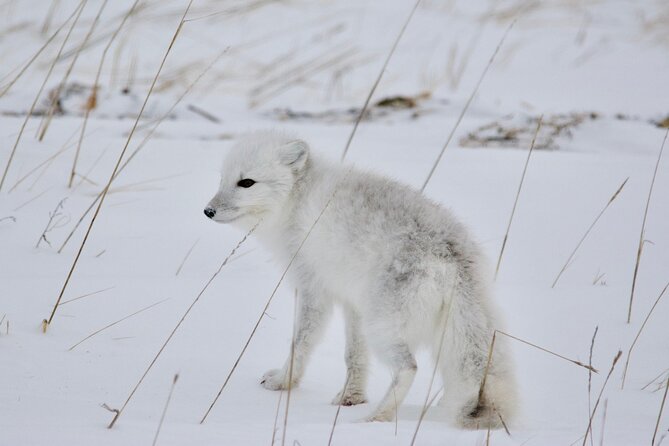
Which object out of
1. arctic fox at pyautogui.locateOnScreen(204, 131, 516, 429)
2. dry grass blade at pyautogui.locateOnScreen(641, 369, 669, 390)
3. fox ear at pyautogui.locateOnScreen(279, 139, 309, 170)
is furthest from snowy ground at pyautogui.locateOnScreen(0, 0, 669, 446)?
fox ear at pyautogui.locateOnScreen(279, 139, 309, 170)

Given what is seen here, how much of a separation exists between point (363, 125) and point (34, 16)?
13.3 feet

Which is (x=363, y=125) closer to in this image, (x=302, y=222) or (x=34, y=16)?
(x=302, y=222)

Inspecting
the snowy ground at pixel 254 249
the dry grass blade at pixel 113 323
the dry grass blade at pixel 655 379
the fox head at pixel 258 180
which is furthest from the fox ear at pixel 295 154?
the dry grass blade at pixel 655 379

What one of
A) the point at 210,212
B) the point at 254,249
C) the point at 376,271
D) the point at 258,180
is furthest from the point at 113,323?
→ the point at 254,249

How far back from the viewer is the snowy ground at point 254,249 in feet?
7.62

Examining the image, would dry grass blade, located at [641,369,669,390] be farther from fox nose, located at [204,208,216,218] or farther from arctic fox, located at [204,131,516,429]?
fox nose, located at [204,208,216,218]

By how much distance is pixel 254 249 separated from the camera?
152 inches

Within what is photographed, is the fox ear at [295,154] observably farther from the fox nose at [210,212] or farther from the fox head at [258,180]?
the fox nose at [210,212]

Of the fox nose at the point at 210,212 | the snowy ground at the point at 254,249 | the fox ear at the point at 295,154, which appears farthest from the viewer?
the fox ear at the point at 295,154

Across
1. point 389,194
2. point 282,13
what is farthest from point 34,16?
point 389,194

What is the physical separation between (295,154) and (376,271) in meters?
0.83

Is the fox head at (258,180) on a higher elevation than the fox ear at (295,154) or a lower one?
lower

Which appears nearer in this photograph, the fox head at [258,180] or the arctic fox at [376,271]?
the arctic fox at [376,271]

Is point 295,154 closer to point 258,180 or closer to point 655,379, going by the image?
point 258,180
